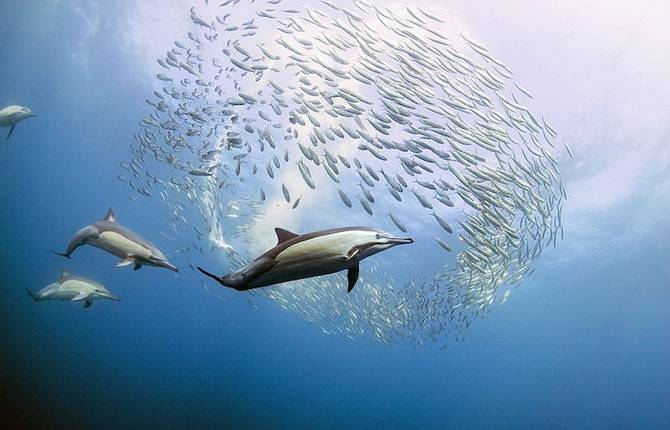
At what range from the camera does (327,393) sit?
14200 cm

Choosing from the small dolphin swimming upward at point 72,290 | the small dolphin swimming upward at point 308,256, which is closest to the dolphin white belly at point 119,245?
the small dolphin swimming upward at point 308,256

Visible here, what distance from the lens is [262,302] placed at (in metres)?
58.7

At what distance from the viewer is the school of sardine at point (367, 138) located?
8344 millimetres

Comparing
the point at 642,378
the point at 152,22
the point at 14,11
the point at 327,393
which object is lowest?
the point at 327,393

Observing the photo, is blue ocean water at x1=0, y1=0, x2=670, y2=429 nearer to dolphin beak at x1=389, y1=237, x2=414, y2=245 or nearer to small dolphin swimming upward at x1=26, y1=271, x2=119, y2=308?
small dolphin swimming upward at x1=26, y1=271, x2=119, y2=308

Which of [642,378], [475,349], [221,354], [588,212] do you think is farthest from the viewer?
[221,354]

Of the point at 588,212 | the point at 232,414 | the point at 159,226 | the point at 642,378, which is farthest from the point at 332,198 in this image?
the point at 642,378

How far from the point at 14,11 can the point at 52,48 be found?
5.32 metres

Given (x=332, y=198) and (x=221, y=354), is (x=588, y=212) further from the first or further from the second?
(x=221, y=354)

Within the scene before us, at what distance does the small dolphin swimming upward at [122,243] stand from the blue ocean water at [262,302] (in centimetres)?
946

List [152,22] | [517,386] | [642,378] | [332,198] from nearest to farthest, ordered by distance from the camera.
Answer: [152,22], [332,198], [642,378], [517,386]

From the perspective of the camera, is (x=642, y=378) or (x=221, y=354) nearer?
(x=642, y=378)

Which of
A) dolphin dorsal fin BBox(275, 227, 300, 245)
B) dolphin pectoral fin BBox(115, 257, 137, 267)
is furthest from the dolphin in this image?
dolphin dorsal fin BBox(275, 227, 300, 245)

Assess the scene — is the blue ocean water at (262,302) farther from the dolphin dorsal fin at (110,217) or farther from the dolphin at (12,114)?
the dolphin dorsal fin at (110,217)
